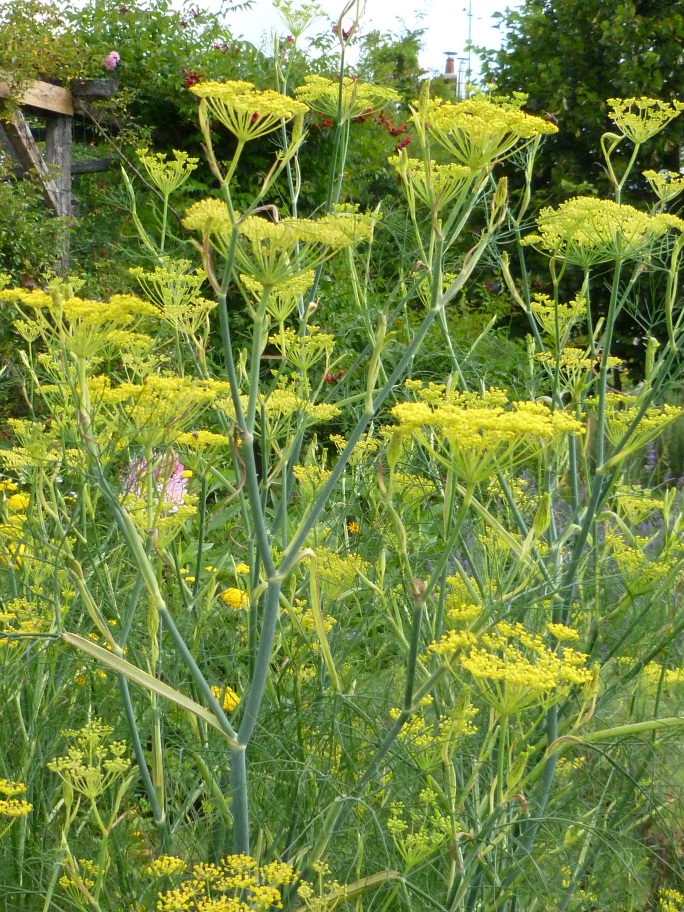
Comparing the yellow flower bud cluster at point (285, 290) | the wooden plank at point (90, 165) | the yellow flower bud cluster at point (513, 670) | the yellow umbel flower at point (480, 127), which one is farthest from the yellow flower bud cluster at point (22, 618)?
the wooden plank at point (90, 165)

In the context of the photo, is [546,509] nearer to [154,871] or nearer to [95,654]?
[95,654]

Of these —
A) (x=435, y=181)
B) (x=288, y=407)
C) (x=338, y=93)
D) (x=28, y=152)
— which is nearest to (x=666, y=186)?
(x=435, y=181)

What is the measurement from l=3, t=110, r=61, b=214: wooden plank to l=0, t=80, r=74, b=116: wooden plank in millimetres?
120

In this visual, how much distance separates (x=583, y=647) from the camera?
8.27 ft

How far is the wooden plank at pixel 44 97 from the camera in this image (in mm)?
6762

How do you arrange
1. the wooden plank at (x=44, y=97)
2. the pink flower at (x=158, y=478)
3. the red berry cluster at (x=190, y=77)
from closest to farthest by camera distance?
1. the pink flower at (x=158, y=478)
2. the wooden plank at (x=44, y=97)
3. the red berry cluster at (x=190, y=77)

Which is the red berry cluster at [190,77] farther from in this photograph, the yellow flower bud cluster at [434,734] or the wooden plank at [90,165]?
the yellow flower bud cluster at [434,734]

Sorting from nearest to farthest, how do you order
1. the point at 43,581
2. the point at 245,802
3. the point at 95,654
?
the point at 95,654
the point at 245,802
the point at 43,581

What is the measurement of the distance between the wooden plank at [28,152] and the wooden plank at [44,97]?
120mm

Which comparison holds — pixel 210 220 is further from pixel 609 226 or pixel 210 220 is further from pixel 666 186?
pixel 666 186

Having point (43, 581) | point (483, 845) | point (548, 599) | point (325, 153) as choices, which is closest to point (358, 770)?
point (483, 845)

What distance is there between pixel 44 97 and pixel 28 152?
42 centimetres

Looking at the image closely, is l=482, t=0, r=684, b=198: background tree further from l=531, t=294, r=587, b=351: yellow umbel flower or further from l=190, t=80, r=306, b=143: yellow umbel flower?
l=190, t=80, r=306, b=143: yellow umbel flower

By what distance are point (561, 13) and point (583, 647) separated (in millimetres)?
6304
